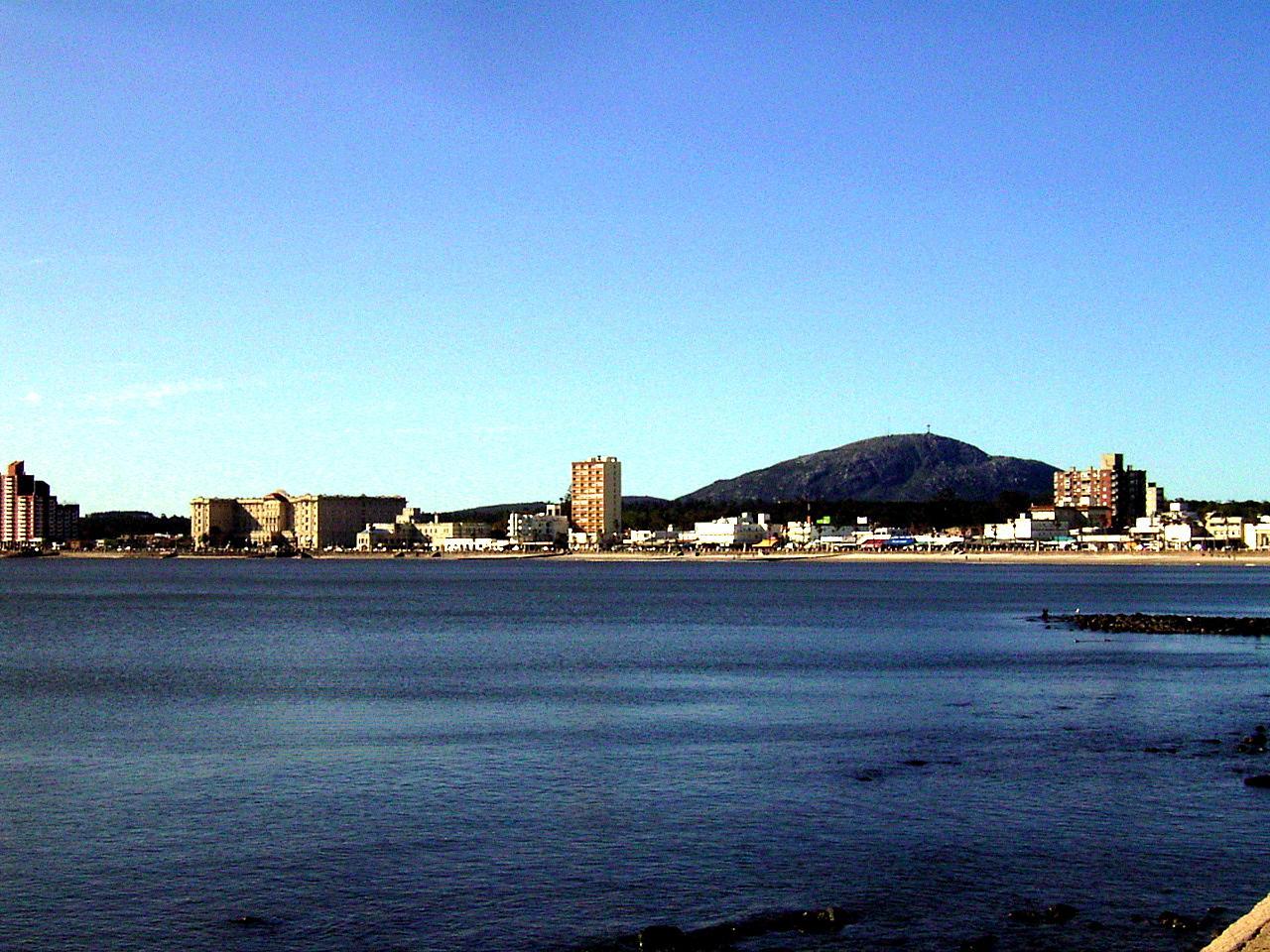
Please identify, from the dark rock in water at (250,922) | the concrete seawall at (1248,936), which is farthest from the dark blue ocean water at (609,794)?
the concrete seawall at (1248,936)

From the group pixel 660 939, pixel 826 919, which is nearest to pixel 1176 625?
pixel 826 919

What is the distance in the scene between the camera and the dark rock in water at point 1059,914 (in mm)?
16781

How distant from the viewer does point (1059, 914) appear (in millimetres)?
17016

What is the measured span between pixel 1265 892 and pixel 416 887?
1059 centimetres

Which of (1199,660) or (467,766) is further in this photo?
(1199,660)

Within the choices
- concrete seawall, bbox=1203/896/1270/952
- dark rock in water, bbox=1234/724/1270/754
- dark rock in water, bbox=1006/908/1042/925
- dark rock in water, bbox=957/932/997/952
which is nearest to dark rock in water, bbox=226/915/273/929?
dark rock in water, bbox=957/932/997/952

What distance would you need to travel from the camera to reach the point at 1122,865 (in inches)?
758

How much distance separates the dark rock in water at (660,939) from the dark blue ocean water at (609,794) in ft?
1.27

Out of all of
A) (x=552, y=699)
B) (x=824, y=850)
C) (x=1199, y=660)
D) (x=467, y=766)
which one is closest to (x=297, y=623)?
(x=552, y=699)

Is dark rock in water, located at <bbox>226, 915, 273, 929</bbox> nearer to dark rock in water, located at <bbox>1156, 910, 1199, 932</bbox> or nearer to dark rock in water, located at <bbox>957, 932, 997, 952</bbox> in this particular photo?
dark rock in water, located at <bbox>957, 932, 997, 952</bbox>

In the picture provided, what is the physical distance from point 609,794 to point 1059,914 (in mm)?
8774

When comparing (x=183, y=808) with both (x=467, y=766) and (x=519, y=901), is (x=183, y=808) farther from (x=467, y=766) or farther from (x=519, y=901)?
(x=519, y=901)

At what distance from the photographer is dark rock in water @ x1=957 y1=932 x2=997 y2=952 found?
15.7 metres

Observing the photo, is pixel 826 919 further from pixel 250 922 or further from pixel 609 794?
pixel 609 794
